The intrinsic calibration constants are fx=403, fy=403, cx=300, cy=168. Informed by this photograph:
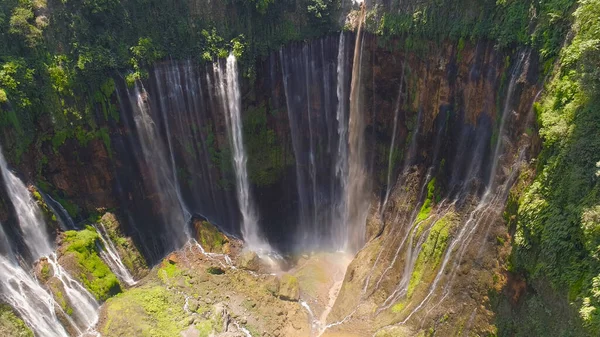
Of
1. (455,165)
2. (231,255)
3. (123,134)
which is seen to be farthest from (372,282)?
(123,134)

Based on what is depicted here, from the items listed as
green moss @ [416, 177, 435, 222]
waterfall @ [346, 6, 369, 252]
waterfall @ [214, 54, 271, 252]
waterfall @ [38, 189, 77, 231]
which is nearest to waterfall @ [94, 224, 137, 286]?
waterfall @ [38, 189, 77, 231]

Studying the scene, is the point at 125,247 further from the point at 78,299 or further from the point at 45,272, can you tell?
the point at 45,272

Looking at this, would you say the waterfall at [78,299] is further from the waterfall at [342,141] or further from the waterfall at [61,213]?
the waterfall at [342,141]

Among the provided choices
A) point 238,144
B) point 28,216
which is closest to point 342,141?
point 238,144

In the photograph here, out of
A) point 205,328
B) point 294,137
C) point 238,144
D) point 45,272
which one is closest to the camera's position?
point 45,272

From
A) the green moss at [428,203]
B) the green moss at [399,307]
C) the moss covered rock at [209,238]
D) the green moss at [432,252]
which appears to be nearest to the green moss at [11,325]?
the moss covered rock at [209,238]

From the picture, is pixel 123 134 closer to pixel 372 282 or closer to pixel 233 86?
pixel 233 86

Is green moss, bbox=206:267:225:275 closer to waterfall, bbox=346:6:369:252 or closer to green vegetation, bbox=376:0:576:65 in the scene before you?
waterfall, bbox=346:6:369:252
